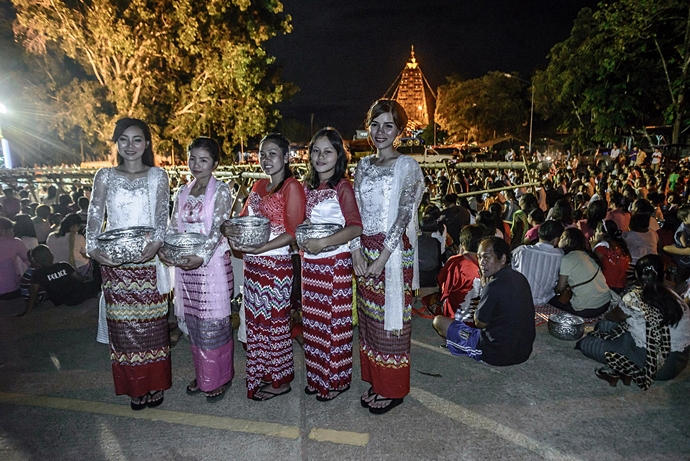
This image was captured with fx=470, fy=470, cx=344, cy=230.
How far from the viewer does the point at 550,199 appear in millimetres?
8648

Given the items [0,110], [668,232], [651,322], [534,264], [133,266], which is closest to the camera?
[133,266]

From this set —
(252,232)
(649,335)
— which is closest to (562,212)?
(649,335)

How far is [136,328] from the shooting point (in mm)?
3250

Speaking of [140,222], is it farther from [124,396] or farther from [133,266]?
[124,396]

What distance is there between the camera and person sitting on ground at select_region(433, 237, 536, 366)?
3799mm

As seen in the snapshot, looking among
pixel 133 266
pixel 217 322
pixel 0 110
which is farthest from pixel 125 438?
pixel 0 110

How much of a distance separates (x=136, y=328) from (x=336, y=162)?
1793 millimetres

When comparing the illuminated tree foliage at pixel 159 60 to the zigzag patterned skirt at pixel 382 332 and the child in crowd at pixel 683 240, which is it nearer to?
the child in crowd at pixel 683 240

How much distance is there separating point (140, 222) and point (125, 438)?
1.42 meters

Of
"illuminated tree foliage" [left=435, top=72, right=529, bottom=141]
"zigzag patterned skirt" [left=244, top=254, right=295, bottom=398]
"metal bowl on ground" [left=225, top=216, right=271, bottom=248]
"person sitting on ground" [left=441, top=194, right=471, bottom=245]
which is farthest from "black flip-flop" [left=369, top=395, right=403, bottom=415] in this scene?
"illuminated tree foliage" [left=435, top=72, right=529, bottom=141]

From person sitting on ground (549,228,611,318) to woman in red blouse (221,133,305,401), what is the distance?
3.06m

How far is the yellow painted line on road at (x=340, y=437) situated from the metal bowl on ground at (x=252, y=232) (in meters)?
1.30

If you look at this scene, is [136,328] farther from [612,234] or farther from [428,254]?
[612,234]

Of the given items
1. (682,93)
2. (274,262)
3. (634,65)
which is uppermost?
(634,65)
